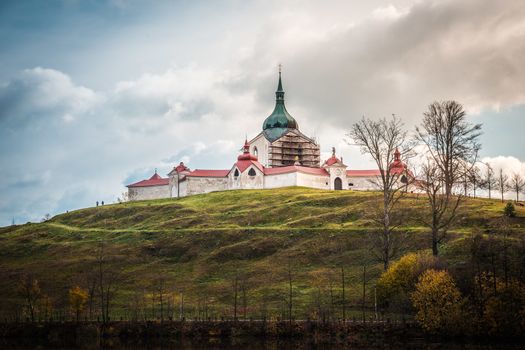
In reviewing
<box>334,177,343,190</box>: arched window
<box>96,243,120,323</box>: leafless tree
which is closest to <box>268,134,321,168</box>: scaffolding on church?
<box>334,177,343,190</box>: arched window

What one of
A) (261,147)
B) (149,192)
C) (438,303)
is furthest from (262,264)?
(261,147)

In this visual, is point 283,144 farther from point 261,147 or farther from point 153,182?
point 153,182

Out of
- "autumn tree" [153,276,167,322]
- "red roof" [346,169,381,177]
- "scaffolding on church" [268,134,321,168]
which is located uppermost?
"scaffolding on church" [268,134,321,168]

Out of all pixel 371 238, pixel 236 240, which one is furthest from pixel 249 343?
pixel 236 240

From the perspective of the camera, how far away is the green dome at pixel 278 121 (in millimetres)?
142875

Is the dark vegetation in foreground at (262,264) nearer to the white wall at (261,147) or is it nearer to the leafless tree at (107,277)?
the leafless tree at (107,277)

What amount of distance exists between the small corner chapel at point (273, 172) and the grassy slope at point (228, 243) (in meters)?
8.72

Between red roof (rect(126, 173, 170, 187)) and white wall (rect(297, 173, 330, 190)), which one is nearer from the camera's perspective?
white wall (rect(297, 173, 330, 190))

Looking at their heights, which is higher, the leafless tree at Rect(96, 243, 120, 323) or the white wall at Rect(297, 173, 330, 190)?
the white wall at Rect(297, 173, 330, 190)

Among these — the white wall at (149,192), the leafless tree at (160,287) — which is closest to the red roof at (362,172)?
the white wall at (149,192)

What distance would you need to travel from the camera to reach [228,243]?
89000 millimetres

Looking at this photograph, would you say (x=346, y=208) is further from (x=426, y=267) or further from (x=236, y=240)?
(x=426, y=267)

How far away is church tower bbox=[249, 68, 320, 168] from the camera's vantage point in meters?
140

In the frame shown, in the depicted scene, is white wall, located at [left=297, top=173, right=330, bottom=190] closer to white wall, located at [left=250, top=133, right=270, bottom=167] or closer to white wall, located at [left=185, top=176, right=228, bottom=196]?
white wall, located at [left=250, top=133, right=270, bottom=167]
